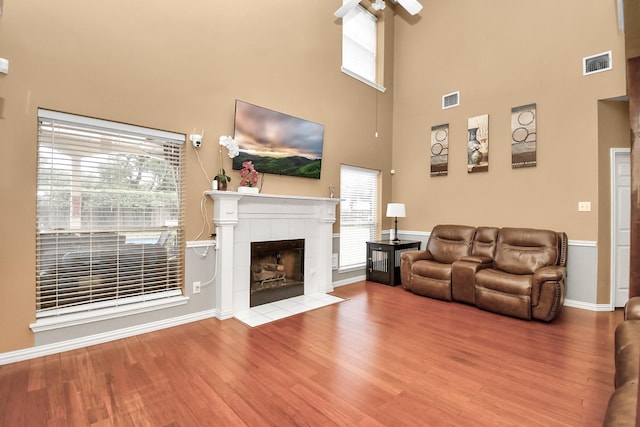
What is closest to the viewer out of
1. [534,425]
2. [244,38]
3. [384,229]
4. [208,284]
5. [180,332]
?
[534,425]

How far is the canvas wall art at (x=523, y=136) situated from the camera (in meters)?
4.21

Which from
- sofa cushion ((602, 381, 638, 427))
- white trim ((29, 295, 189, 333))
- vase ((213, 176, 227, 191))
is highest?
vase ((213, 176, 227, 191))

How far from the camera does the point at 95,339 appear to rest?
2713 mm

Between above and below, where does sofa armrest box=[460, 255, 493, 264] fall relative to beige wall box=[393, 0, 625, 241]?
below

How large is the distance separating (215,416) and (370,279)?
3.77 metres

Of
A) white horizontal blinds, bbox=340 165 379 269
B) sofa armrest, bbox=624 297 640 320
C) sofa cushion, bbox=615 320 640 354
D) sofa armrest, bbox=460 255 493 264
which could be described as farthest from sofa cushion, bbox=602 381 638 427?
white horizontal blinds, bbox=340 165 379 269

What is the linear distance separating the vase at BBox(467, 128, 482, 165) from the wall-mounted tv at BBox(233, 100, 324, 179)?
2331mm

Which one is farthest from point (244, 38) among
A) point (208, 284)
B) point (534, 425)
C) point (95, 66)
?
point (534, 425)

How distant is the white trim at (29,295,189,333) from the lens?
2.50m

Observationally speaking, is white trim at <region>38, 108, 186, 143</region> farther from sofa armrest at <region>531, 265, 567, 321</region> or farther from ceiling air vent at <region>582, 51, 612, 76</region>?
Result: ceiling air vent at <region>582, 51, 612, 76</region>

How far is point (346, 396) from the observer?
A: 1980mm

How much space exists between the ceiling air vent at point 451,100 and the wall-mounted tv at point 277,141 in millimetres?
2194

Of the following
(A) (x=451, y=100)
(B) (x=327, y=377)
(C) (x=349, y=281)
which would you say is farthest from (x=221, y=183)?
(A) (x=451, y=100)

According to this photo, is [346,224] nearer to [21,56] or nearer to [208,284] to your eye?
[208,284]
